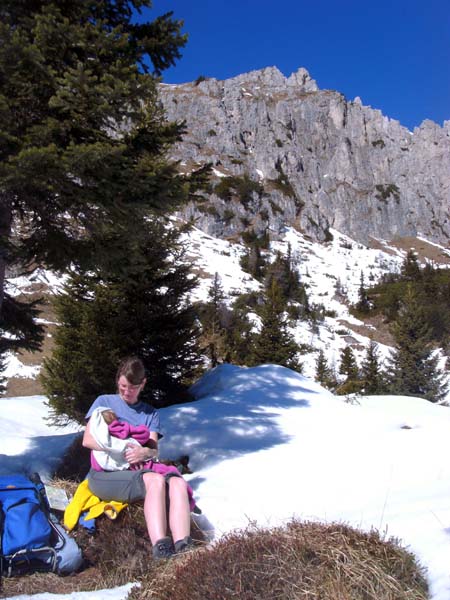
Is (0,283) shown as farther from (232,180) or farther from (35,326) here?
(232,180)

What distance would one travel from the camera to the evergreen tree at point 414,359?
973 inches

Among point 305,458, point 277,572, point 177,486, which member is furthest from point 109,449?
point 305,458

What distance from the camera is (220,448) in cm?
555

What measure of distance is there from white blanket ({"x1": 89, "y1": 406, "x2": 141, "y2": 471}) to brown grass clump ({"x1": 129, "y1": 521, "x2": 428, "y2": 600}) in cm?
112

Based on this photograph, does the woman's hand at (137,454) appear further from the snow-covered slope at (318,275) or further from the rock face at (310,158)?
the rock face at (310,158)

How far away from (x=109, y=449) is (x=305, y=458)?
263cm

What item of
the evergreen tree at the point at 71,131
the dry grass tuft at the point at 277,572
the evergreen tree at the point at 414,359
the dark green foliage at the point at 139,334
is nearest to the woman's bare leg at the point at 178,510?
the dry grass tuft at the point at 277,572

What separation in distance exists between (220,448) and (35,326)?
9.98 feet

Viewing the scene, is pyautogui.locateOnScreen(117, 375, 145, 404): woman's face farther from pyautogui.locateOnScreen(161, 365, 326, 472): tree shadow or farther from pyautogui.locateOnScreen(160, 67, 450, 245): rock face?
pyautogui.locateOnScreen(160, 67, 450, 245): rock face

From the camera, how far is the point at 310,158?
5285 inches

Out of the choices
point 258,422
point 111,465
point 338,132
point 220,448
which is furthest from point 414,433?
point 338,132

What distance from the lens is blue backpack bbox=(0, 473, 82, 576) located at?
9.07 feet

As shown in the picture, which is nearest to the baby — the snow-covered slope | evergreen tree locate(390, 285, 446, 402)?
the snow-covered slope

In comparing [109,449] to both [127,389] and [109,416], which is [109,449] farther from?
[127,389]
